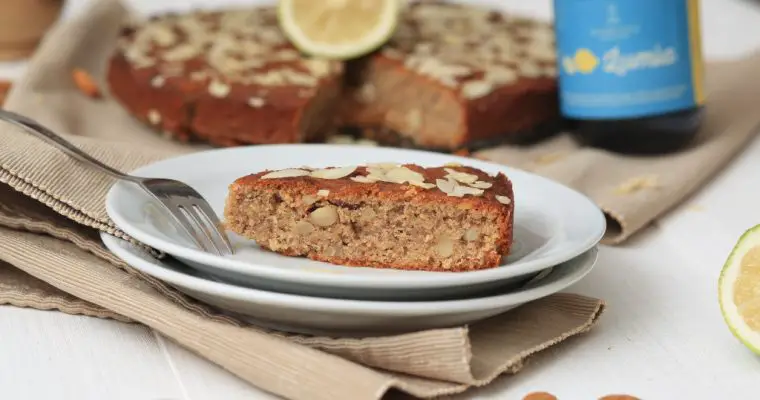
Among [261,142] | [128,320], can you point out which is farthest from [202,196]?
[261,142]

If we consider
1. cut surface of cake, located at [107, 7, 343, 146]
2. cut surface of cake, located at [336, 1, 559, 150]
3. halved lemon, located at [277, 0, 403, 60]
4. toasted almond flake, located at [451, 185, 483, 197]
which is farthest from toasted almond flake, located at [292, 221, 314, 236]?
halved lemon, located at [277, 0, 403, 60]

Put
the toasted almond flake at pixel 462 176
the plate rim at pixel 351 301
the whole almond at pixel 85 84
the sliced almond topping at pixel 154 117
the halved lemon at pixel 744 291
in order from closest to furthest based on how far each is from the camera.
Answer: the plate rim at pixel 351 301 → the halved lemon at pixel 744 291 → the toasted almond flake at pixel 462 176 → the sliced almond topping at pixel 154 117 → the whole almond at pixel 85 84

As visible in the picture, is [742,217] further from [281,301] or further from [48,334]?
[48,334]

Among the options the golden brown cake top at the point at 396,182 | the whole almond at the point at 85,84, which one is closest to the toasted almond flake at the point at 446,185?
the golden brown cake top at the point at 396,182

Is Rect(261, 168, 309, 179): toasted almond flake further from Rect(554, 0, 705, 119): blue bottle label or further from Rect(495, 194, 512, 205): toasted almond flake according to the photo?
Rect(554, 0, 705, 119): blue bottle label

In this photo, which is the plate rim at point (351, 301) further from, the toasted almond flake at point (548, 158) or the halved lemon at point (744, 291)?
the toasted almond flake at point (548, 158)

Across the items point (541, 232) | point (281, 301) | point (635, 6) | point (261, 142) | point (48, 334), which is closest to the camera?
point (281, 301)

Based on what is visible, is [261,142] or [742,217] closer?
[742,217]
